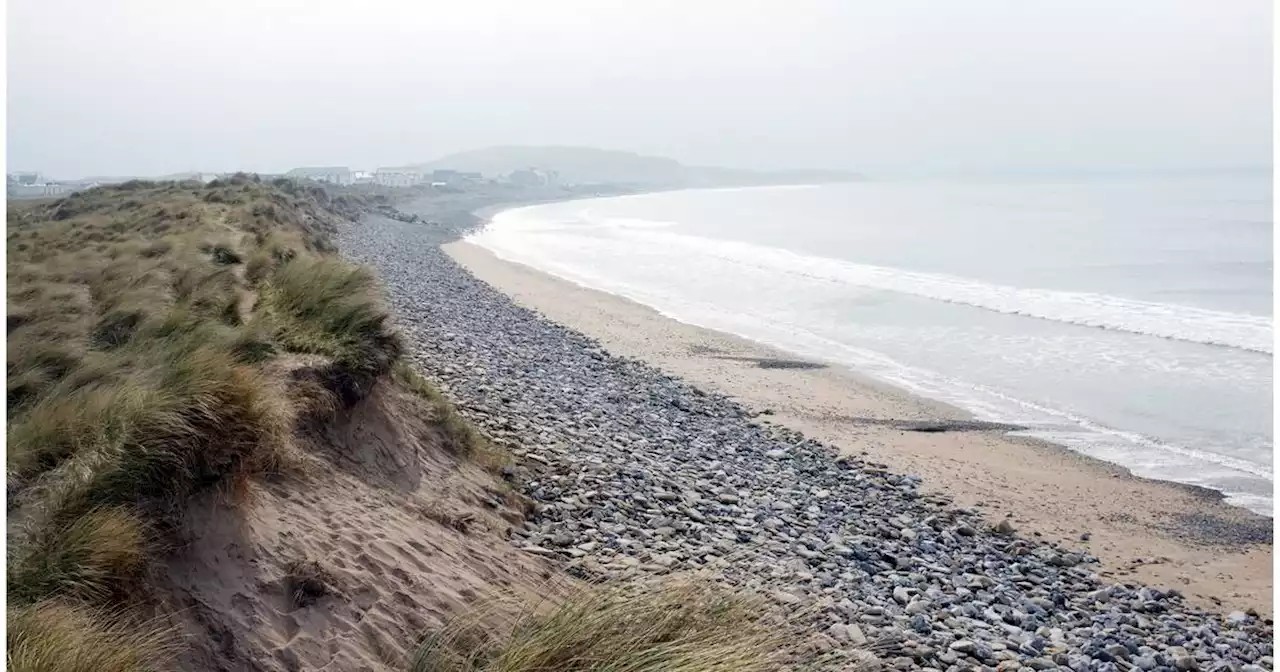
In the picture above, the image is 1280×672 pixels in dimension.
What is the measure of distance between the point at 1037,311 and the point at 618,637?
941 inches

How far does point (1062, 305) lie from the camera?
25594 millimetres

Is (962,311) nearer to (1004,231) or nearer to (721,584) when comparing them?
(721,584)

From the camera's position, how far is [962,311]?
24875 mm

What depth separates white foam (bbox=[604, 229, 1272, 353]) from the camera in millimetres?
20855

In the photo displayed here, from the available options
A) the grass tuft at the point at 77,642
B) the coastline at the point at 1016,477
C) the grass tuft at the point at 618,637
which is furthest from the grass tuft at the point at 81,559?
the coastline at the point at 1016,477

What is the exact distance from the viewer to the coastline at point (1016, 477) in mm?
7879

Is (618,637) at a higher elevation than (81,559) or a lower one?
lower

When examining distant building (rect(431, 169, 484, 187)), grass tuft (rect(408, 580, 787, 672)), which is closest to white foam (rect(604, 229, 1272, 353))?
grass tuft (rect(408, 580, 787, 672))

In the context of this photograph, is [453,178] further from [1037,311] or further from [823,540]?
[823,540]

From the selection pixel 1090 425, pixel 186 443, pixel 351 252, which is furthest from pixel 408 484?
pixel 351 252

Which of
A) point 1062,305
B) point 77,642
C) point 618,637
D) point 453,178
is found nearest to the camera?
point 77,642

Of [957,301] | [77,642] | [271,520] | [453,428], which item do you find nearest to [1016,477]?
[453,428]

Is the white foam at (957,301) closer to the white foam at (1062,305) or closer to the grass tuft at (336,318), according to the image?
the white foam at (1062,305)

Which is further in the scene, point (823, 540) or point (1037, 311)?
point (1037, 311)
